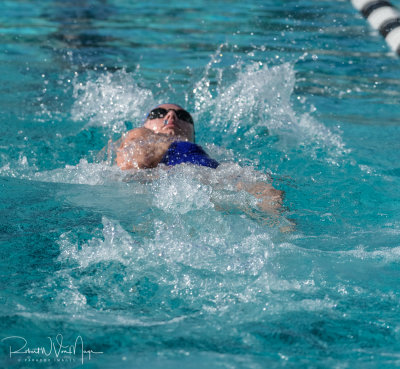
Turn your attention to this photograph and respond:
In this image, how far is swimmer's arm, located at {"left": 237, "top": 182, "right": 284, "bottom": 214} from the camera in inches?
115

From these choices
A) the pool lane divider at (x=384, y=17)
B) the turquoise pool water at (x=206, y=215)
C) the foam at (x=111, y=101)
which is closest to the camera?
the turquoise pool water at (x=206, y=215)

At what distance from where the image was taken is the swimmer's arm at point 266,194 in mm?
2932

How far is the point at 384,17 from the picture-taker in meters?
7.07

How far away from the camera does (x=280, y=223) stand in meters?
2.76

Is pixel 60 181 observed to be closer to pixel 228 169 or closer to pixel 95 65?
pixel 228 169

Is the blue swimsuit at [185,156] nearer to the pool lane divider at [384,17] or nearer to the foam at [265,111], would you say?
the foam at [265,111]

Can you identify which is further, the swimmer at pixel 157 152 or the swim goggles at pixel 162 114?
the swim goggles at pixel 162 114

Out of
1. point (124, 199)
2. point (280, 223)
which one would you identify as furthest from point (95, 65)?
point (280, 223)

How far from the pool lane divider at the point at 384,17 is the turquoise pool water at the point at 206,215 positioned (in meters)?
0.32

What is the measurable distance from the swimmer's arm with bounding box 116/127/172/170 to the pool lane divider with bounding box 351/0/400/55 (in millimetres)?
3781

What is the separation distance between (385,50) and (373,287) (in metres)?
4.84
